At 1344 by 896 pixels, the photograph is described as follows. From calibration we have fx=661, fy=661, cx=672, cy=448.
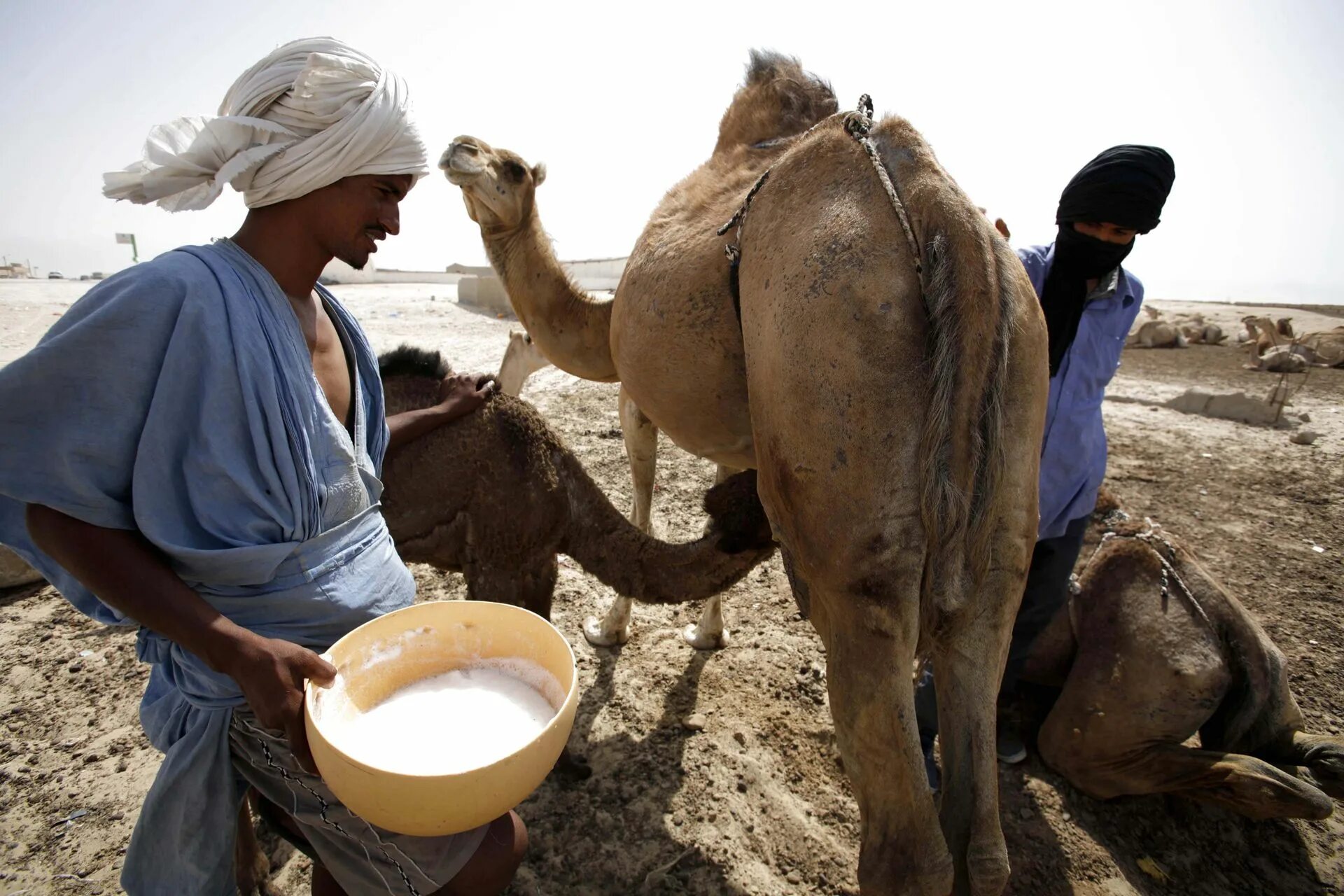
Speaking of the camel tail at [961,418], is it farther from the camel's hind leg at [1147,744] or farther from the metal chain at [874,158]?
the camel's hind leg at [1147,744]

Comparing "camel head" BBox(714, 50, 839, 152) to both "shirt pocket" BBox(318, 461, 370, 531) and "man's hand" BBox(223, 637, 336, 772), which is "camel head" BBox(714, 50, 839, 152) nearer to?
"shirt pocket" BBox(318, 461, 370, 531)

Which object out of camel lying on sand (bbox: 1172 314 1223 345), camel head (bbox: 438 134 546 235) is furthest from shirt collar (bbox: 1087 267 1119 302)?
camel lying on sand (bbox: 1172 314 1223 345)

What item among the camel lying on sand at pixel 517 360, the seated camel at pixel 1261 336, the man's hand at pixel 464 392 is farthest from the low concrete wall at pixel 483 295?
the seated camel at pixel 1261 336

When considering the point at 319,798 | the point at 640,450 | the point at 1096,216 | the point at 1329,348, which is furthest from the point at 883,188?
the point at 1329,348

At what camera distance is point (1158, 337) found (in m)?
15.4

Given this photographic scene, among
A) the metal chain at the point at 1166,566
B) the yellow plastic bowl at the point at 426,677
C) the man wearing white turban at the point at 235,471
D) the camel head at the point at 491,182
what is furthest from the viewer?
the camel head at the point at 491,182

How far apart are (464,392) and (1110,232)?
109 inches

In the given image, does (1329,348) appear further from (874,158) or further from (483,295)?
(483,295)

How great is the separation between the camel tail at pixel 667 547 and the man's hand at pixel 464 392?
1.49ft

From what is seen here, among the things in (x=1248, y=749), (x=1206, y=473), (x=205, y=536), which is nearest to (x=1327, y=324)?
(x=1206, y=473)

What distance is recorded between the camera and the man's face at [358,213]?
1728mm

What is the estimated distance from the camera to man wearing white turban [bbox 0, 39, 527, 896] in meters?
1.36

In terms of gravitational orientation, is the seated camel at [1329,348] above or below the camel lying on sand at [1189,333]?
above

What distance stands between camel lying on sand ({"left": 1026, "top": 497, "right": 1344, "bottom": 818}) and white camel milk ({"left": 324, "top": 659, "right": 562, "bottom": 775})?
287 cm
